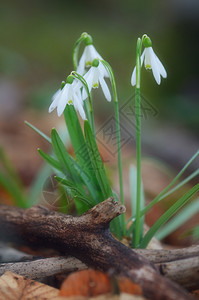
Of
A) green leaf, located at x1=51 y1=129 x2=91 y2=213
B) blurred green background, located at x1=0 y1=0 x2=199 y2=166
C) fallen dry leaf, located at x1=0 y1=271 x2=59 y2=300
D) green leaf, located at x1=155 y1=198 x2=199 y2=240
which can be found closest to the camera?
fallen dry leaf, located at x1=0 y1=271 x2=59 y2=300

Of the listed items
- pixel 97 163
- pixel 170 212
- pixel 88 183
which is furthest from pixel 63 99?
pixel 170 212

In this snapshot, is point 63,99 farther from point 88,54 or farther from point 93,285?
point 93,285

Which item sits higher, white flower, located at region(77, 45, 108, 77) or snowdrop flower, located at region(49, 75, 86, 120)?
white flower, located at region(77, 45, 108, 77)

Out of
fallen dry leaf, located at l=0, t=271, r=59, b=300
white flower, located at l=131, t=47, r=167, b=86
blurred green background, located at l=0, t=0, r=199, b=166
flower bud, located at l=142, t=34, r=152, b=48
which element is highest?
blurred green background, located at l=0, t=0, r=199, b=166

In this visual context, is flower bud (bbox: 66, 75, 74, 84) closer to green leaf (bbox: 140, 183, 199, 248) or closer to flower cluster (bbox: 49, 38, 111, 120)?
flower cluster (bbox: 49, 38, 111, 120)

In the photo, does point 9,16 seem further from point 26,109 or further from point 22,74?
point 26,109

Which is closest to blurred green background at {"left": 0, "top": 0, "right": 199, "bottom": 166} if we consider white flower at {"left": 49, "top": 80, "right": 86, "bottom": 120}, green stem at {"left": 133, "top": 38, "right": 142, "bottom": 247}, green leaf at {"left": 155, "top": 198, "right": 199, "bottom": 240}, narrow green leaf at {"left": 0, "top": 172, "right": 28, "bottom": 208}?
green leaf at {"left": 155, "top": 198, "right": 199, "bottom": 240}

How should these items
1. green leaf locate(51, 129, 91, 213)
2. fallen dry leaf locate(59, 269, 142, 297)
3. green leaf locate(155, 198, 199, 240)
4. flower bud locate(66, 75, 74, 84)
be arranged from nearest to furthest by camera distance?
fallen dry leaf locate(59, 269, 142, 297), flower bud locate(66, 75, 74, 84), green leaf locate(51, 129, 91, 213), green leaf locate(155, 198, 199, 240)

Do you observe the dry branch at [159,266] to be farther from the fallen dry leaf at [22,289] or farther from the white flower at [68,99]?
the white flower at [68,99]

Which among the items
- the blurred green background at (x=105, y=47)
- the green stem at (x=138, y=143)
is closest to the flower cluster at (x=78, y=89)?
the green stem at (x=138, y=143)
